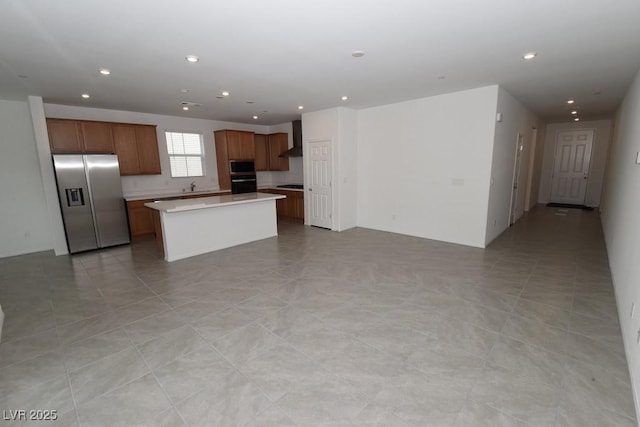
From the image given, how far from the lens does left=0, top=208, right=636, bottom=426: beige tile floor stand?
5.87 feet

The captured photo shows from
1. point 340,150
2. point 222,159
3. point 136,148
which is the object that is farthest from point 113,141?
point 340,150

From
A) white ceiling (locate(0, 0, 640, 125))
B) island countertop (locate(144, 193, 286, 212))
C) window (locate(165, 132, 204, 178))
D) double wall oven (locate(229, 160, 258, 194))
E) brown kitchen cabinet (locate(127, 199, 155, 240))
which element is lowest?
brown kitchen cabinet (locate(127, 199, 155, 240))

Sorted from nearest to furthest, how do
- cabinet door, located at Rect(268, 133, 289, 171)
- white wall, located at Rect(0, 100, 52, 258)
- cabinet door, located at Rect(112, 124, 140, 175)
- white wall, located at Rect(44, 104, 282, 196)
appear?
white wall, located at Rect(0, 100, 52, 258) → white wall, located at Rect(44, 104, 282, 196) → cabinet door, located at Rect(112, 124, 140, 175) → cabinet door, located at Rect(268, 133, 289, 171)

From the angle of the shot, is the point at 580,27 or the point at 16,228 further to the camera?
the point at 16,228

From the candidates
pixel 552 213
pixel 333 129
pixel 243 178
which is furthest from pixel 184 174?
pixel 552 213

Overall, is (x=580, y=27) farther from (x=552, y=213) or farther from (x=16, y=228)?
(x=16, y=228)

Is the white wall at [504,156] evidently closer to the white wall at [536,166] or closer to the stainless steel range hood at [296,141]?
the white wall at [536,166]

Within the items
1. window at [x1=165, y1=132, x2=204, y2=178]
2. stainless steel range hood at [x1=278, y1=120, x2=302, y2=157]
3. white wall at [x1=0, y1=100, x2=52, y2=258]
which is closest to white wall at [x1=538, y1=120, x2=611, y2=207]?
stainless steel range hood at [x1=278, y1=120, x2=302, y2=157]

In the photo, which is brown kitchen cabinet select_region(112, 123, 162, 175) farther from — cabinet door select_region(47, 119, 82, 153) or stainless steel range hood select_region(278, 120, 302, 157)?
stainless steel range hood select_region(278, 120, 302, 157)

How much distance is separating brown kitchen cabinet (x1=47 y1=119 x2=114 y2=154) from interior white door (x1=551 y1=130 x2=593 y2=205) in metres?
12.4

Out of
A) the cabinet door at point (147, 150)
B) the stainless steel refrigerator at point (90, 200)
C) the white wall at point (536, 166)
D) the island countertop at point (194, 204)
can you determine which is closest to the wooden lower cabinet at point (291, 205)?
the island countertop at point (194, 204)

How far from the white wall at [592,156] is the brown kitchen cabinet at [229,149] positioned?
9384mm

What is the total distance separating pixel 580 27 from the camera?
2428mm

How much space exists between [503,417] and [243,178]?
23.4ft
